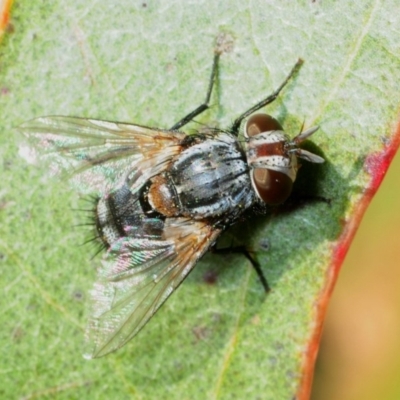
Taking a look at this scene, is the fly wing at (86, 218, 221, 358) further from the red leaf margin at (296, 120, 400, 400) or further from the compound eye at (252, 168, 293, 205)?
the red leaf margin at (296, 120, 400, 400)

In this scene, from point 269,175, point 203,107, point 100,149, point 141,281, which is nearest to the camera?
point 269,175

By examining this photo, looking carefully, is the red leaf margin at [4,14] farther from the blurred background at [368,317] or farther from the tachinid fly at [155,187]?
the blurred background at [368,317]

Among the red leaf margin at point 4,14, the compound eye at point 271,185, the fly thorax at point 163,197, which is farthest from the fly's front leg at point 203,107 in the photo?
the red leaf margin at point 4,14

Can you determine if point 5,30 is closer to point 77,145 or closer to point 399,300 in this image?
point 77,145

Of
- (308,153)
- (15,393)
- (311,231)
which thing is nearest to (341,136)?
(308,153)

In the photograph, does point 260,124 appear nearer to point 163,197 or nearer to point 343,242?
point 163,197

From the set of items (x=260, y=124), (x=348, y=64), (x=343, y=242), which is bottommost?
(x=343, y=242)

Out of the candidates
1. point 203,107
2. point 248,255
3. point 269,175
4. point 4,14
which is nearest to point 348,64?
point 269,175

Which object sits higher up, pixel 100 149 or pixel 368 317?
pixel 100 149
